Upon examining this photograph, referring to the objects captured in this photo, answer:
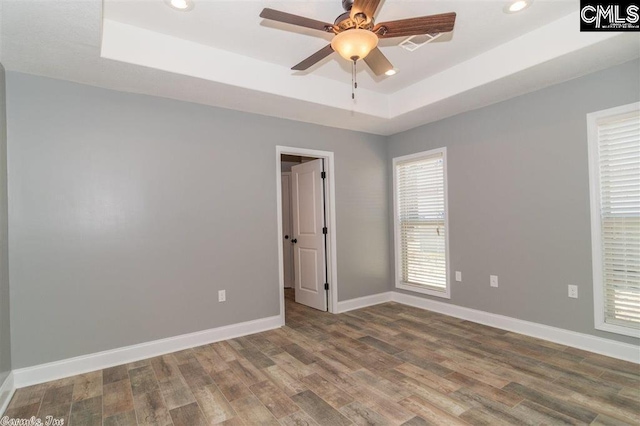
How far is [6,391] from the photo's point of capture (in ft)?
7.76

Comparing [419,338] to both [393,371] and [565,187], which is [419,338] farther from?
[565,187]

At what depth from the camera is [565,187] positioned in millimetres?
3141

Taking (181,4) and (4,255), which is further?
(4,255)

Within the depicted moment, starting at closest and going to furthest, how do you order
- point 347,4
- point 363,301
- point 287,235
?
point 347,4, point 363,301, point 287,235

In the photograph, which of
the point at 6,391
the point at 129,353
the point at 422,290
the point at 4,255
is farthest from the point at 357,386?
the point at 4,255

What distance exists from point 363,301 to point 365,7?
3.79 m

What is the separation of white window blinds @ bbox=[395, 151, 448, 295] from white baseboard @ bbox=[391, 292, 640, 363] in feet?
0.82

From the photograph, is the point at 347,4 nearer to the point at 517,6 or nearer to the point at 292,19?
the point at 292,19

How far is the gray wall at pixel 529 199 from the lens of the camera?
302 cm

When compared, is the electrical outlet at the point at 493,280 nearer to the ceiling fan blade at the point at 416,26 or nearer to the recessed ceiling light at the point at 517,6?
the recessed ceiling light at the point at 517,6

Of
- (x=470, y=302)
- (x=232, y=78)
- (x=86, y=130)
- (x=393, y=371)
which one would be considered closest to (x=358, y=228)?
(x=470, y=302)

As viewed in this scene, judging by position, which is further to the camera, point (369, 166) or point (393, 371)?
point (369, 166)

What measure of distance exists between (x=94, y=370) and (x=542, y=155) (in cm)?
477

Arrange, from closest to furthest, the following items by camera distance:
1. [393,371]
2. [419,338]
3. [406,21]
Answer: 1. [406,21]
2. [393,371]
3. [419,338]
